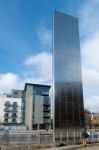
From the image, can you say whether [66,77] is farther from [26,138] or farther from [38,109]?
[38,109]

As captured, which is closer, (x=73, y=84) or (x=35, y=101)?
(x=73, y=84)

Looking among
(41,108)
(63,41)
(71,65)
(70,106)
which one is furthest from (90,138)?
(41,108)

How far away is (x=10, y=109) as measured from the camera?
68.8 meters

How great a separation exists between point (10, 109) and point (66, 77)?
49.0 m

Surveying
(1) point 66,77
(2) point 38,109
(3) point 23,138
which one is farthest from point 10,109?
(3) point 23,138

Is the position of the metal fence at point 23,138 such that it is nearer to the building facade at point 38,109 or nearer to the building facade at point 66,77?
the building facade at point 66,77

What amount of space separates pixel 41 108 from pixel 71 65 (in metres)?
38.2

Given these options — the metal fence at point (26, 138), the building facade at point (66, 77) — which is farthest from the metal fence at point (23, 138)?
the building facade at point (66, 77)

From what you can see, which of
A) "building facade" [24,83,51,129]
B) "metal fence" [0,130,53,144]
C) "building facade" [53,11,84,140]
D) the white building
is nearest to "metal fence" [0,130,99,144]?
"metal fence" [0,130,53,144]

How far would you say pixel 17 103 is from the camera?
69.9 meters

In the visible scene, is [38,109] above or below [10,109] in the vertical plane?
below

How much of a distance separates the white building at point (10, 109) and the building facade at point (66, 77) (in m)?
47.5

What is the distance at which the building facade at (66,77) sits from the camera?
21.3m

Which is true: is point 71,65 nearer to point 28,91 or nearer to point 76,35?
point 76,35
